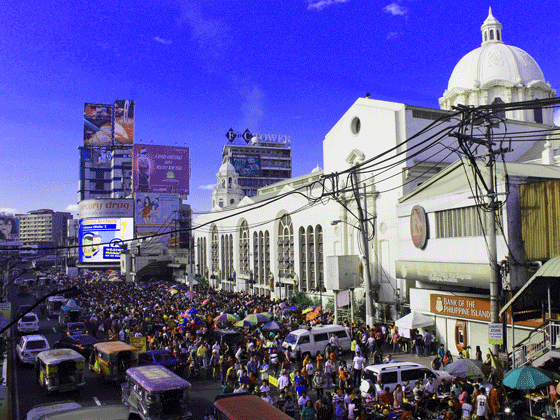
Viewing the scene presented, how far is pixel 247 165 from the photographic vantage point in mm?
108312

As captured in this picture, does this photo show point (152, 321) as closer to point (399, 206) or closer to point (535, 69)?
point (399, 206)

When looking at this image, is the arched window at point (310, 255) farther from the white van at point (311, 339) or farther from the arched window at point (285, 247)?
the white van at point (311, 339)

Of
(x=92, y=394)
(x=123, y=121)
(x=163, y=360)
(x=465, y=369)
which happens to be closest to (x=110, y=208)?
(x=123, y=121)

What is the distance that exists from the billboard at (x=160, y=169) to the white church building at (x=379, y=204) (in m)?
43.7

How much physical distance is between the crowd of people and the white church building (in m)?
3.22

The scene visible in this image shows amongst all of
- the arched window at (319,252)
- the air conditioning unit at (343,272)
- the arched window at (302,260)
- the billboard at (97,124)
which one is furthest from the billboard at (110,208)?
the air conditioning unit at (343,272)

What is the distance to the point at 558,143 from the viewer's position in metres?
32.6

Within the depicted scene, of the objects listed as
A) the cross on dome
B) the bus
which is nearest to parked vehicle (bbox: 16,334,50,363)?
Answer: the bus

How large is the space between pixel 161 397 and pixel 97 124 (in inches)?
4571

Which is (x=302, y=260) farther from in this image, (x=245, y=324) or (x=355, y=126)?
(x=245, y=324)

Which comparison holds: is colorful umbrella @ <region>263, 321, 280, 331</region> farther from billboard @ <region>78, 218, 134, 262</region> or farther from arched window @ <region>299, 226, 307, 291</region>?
billboard @ <region>78, 218, 134, 262</region>

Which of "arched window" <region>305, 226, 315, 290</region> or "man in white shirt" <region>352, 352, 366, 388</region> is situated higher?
"arched window" <region>305, 226, 315, 290</region>

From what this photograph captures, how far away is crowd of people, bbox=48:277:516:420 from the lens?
12367mm

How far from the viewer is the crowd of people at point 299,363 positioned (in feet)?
40.6
